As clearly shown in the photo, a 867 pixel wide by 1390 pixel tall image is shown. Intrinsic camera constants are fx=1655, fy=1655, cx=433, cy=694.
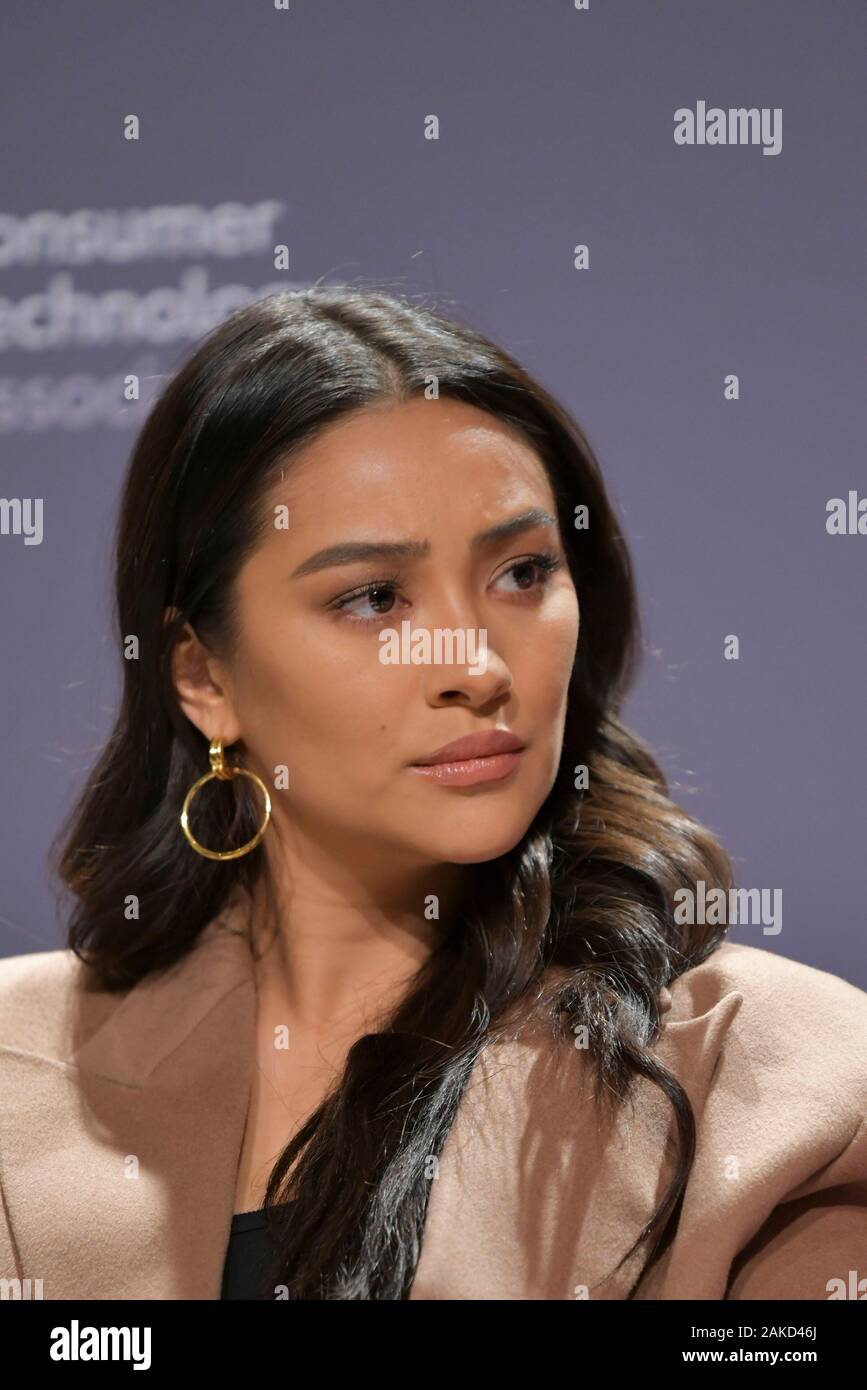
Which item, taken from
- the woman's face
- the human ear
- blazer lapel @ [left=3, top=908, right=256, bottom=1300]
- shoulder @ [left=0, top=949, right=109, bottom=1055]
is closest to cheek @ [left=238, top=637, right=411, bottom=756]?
the woman's face

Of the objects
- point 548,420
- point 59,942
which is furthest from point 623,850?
point 59,942

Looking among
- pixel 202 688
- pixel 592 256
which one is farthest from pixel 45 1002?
pixel 592 256

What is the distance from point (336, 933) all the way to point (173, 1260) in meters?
0.46

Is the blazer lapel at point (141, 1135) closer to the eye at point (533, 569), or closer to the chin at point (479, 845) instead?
the chin at point (479, 845)

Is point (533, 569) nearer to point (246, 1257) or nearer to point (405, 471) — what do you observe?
point (405, 471)

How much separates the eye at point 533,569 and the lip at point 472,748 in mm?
191

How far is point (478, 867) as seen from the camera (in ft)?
6.94

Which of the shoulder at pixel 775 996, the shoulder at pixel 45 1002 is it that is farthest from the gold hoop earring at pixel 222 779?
the shoulder at pixel 775 996

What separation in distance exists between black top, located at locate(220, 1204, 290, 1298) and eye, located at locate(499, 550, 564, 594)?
80 centimetres

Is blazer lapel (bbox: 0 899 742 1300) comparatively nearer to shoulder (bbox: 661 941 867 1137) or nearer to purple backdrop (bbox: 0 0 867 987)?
shoulder (bbox: 661 941 867 1137)

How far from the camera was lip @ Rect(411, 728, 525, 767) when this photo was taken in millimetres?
1904

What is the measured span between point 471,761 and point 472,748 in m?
0.02

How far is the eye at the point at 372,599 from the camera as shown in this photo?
1935 mm
